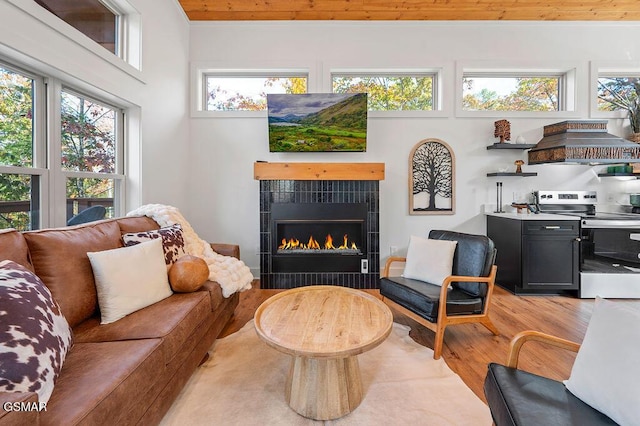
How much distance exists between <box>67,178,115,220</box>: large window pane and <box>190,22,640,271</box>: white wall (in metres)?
1.19

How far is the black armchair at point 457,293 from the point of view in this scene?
2016mm

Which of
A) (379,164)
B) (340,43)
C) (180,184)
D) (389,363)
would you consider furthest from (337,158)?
(389,363)

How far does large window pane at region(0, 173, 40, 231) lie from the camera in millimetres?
1718

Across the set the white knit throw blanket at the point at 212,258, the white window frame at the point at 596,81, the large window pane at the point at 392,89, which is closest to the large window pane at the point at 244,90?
the large window pane at the point at 392,89

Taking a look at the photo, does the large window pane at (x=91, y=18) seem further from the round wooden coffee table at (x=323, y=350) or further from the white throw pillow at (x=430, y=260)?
the white throw pillow at (x=430, y=260)

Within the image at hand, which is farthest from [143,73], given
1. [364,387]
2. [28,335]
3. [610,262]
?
[610,262]

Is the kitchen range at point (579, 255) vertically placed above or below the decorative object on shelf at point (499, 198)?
below

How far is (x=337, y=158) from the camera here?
3703 millimetres

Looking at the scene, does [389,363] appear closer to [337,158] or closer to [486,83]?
[337,158]

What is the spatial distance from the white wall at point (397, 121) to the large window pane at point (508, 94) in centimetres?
22

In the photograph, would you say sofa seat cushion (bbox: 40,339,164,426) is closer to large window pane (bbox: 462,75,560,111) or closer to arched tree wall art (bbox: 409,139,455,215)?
arched tree wall art (bbox: 409,139,455,215)

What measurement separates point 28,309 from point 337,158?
316cm

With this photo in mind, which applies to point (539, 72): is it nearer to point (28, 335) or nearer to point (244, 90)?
point (244, 90)

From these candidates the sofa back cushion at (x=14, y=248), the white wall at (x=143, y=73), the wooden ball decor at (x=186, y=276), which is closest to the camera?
the sofa back cushion at (x=14, y=248)
